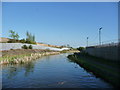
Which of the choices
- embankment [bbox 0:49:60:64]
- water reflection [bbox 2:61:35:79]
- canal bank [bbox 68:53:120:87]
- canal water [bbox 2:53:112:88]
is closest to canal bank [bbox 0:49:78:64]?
embankment [bbox 0:49:60:64]

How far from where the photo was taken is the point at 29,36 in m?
72.7

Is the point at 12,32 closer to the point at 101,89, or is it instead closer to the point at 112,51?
the point at 112,51

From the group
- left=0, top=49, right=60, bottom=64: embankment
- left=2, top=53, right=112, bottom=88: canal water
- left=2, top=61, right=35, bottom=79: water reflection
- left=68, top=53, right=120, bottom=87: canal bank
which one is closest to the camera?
left=68, top=53, right=120, bottom=87: canal bank

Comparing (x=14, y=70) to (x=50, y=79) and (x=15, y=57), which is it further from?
(x=15, y=57)

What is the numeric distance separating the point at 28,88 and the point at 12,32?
48.7 metres

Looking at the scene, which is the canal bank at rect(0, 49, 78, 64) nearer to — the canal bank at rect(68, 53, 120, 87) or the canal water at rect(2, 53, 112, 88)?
the canal water at rect(2, 53, 112, 88)

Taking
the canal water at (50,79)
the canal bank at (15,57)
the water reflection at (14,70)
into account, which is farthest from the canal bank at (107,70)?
the canal bank at (15,57)

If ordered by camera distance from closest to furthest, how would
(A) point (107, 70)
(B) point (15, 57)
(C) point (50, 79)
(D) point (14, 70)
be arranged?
(C) point (50, 79) < (A) point (107, 70) < (D) point (14, 70) < (B) point (15, 57)

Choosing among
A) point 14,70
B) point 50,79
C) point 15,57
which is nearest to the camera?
point 50,79

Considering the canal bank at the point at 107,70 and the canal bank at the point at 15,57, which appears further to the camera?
the canal bank at the point at 15,57

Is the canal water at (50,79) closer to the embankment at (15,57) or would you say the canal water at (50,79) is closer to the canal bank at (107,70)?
the canal bank at (107,70)

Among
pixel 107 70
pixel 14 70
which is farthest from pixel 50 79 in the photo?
pixel 14 70

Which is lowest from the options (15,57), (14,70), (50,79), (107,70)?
(50,79)

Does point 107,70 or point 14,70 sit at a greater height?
point 107,70
